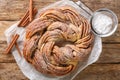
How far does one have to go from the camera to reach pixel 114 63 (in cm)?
142

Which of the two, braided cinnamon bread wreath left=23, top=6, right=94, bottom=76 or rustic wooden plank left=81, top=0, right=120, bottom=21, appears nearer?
braided cinnamon bread wreath left=23, top=6, right=94, bottom=76

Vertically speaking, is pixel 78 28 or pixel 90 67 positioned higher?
pixel 78 28

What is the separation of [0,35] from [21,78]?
174mm

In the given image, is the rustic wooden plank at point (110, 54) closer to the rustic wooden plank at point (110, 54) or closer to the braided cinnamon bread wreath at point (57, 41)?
the rustic wooden plank at point (110, 54)

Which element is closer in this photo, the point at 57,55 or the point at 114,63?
the point at 57,55

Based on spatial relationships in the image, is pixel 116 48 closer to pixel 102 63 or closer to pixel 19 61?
pixel 102 63

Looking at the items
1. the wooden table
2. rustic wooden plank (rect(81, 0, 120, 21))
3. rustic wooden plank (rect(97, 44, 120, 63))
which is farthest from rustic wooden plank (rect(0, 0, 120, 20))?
rustic wooden plank (rect(97, 44, 120, 63))

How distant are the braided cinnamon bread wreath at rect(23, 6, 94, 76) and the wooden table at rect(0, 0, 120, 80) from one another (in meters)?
0.09

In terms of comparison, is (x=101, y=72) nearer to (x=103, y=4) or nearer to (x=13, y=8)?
(x=103, y=4)

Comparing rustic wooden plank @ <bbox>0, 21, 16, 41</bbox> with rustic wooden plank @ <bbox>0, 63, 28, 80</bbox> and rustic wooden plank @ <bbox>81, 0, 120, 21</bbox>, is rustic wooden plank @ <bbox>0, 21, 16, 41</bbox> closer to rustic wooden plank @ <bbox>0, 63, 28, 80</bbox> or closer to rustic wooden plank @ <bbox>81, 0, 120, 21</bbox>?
rustic wooden plank @ <bbox>0, 63, 28, 80</bbox>

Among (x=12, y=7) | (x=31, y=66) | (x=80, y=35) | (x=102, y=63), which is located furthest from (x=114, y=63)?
(x=12, y=7)

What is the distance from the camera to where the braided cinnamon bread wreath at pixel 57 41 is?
1.29m

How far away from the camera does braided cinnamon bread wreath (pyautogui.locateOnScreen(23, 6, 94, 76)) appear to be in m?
1.29

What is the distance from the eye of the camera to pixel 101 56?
55.5 inches
